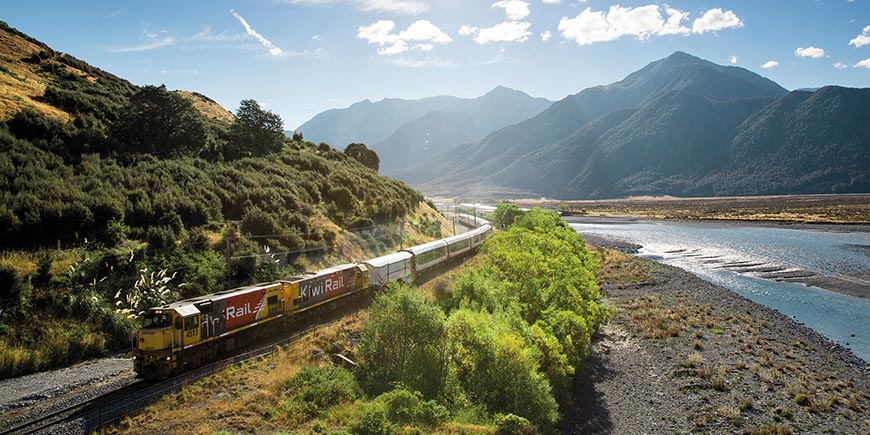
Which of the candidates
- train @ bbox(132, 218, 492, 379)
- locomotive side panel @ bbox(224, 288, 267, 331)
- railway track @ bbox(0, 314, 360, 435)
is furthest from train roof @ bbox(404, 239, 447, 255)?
railway track @ bbox(0, 314, 360, 435)

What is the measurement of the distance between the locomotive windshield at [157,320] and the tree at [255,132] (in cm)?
3834

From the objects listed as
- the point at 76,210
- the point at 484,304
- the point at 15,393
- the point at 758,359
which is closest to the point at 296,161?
the point at 76,210

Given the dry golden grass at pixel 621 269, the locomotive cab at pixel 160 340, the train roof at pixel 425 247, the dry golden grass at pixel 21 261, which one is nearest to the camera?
the locomotive cab at pixel 160 340

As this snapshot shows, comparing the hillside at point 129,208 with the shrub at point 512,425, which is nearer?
the shrub at point 512,425

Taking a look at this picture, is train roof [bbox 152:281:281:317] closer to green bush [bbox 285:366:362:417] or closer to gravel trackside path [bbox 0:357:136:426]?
gravel trackside path [bbox 0:357:136:426]

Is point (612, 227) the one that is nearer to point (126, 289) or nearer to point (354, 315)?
point (354, 315)

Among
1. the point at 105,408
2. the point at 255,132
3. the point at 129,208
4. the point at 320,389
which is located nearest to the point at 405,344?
the point at 320,389

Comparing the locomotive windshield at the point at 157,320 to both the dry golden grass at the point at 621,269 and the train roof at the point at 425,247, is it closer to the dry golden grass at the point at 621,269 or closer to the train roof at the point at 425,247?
the train roof at the point at 425,247

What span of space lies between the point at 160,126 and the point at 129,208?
17845 millimetres

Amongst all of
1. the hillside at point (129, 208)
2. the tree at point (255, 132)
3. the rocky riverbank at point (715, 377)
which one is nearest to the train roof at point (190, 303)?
the hillside at point (129, 208)

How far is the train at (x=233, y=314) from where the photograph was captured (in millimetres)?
19062

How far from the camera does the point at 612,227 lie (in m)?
118

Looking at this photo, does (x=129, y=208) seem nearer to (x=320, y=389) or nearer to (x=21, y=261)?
(x=21, y=261)

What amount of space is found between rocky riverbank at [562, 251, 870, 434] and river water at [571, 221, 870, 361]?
3744 mm
